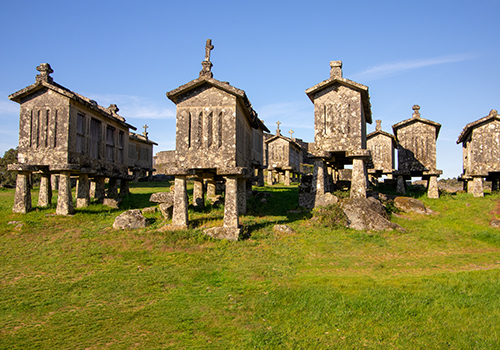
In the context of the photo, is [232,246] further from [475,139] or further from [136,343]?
[475,139]

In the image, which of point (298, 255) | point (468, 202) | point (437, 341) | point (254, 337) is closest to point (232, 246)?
point (298, 255)

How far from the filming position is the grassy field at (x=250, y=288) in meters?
7.04

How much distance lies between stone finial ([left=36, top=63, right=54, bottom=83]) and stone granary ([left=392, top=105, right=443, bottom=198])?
23.0 m

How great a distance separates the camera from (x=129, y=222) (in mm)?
16453

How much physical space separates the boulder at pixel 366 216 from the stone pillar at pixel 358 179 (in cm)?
131

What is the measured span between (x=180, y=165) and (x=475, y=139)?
2145 centimetres

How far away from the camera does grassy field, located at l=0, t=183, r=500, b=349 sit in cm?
704

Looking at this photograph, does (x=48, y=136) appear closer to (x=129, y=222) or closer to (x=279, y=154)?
(x=129, y=222)

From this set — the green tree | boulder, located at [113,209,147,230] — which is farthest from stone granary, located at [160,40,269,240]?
the green tree

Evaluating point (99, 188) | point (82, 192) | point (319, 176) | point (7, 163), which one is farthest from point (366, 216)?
point (7, 163)

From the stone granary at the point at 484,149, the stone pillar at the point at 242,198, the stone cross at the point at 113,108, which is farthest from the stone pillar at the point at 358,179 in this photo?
the stone cross at the point at 113,108

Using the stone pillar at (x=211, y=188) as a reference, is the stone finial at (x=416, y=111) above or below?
above

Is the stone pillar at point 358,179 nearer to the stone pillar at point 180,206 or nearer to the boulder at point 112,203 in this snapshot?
the stone pillar at point 180,206

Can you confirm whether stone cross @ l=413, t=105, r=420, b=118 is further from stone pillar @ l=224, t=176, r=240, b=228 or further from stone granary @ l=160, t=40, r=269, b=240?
stone pillar @ l=224, t=176, r=240, b=228
